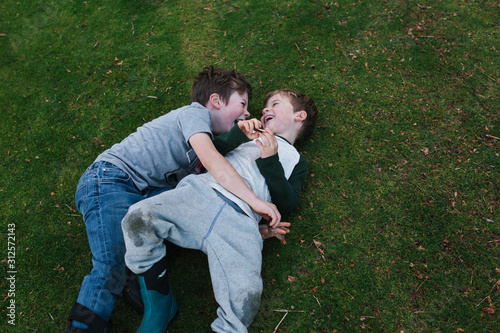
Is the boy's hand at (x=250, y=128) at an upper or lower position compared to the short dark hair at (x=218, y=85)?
lower

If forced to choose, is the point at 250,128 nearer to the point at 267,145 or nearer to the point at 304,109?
the point at 267,145

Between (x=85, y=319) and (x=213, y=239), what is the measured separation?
117 centimetres

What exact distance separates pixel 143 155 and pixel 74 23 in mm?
3268

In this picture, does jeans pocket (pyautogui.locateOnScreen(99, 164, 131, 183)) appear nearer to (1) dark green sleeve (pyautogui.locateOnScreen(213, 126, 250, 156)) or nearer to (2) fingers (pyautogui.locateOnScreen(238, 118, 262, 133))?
(1) dark green sleeve (pyautogui.locateOnScreen(213, 126, 250, 156))

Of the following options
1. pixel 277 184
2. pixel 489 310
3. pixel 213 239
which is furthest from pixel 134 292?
Result: pixel 489 310

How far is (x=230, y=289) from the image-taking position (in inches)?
97.5

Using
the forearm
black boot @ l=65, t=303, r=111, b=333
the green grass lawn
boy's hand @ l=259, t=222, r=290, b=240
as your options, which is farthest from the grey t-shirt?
black boot @ l=65, t=303, r=111, b=333

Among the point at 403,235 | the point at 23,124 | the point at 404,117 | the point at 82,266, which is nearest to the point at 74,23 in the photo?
the point at 23,124

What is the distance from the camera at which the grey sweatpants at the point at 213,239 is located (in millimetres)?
2457

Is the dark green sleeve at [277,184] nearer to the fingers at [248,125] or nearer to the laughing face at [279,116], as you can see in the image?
the fingers at [248,125]

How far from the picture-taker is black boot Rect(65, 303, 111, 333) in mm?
2447

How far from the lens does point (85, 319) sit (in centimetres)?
247

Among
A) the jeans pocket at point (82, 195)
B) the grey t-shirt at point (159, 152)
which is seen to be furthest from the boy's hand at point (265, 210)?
the jeans pocket at point (82, 195)

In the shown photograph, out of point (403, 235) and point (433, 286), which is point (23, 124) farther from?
point (433, 286)
